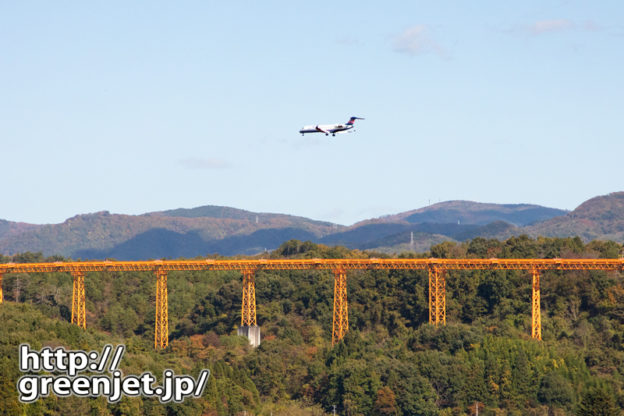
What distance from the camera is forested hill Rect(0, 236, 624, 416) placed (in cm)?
11862

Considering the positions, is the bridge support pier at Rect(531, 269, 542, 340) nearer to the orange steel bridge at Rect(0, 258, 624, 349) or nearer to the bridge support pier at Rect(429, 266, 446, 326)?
the orange steel bridge at Rect(0, 258, 624, 349)

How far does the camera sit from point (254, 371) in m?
136

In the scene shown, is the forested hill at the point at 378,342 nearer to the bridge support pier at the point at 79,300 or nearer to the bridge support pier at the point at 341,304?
the bridge support pier at the point at 341,304

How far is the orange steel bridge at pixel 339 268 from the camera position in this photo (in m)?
138

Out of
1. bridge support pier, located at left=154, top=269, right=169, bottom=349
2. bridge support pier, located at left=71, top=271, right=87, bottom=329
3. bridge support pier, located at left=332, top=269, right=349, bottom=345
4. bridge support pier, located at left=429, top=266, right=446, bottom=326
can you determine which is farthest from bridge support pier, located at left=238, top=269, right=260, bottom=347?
→ bridge support pier, located at left=429, top=266, right=446, bottom=326

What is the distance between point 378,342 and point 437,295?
1625 centimetres

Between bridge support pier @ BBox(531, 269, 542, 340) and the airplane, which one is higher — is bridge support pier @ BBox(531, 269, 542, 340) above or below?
below

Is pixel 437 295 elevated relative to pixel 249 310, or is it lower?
elevated

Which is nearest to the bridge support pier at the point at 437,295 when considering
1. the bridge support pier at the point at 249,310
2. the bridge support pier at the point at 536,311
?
the bridge support pier at the point at 536,311

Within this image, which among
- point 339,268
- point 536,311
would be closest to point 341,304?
point 339,268

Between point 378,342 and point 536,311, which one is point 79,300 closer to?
point 378,342

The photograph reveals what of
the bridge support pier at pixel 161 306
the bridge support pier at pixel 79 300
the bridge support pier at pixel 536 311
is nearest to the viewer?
the bridge support pier at pixel 536 311

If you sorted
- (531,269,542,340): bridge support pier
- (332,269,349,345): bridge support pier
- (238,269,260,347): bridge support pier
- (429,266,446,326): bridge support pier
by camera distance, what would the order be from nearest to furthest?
(531,269,542,340): bridge support pier
(429,266,446,326): bridge support pier
(332,269,349,345): bridge support pier
(238,269,260,347): bridge support pier

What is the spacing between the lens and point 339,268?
144m
